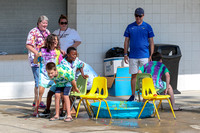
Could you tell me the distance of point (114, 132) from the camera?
6871 mm

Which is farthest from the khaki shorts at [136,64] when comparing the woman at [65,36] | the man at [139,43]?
the woman at [65,36]

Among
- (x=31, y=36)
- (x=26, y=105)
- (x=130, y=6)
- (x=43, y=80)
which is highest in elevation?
(x=130, y=6)

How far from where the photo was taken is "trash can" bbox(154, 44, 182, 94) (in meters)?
11.9

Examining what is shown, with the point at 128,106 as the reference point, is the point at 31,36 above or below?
above

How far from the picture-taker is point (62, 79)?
315 inches

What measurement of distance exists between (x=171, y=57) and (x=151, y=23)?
120 centimetres

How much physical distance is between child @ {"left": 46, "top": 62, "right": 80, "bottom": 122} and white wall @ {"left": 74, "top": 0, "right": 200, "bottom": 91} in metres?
3.97

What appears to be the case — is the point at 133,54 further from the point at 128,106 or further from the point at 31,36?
the point at 31,36

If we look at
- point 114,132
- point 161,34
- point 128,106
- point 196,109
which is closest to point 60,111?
point 128,106

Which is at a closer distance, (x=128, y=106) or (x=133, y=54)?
(x=128, y=106)

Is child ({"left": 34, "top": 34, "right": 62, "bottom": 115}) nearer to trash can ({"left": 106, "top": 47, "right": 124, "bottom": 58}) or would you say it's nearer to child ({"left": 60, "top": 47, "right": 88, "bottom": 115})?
child ({"left": 60, "top": 47, "right": 88, "bottom": 115})

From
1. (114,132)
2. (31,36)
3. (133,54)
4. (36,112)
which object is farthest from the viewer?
(133,54)

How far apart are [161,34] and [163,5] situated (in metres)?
0.78

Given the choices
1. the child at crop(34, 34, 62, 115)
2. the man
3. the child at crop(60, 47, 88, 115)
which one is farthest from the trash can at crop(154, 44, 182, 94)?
the child at crop(34, 34, 62, 115)
